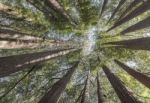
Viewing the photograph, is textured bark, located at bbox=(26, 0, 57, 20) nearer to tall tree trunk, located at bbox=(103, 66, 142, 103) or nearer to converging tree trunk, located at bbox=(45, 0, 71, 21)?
converging tree trunk, located at bbox=(45, 0, 71, 21)

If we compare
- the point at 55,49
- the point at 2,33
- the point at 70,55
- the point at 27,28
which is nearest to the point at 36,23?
the point at 27,28

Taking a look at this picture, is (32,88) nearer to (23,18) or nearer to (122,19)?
(23,18)

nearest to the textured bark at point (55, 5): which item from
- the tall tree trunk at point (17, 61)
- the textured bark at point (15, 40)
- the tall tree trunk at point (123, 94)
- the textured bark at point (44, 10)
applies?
the textured bark at point (44, 10)

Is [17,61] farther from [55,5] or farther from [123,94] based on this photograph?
[55,5]

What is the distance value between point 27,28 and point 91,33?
4290 millimetres

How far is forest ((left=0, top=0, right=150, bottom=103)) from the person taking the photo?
990cm

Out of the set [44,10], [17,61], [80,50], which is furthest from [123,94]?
[80,50]

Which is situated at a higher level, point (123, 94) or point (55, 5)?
point (55, 5)

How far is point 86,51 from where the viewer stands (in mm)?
13945

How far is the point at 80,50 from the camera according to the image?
1384 cm

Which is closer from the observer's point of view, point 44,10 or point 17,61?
point 17,61

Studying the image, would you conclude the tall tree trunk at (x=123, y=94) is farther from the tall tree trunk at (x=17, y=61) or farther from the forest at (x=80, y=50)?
the tall tree trunk at (x=17, y=61)

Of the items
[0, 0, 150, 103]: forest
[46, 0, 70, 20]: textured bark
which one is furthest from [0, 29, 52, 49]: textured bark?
[46, 0, 70, 20]: textured bark

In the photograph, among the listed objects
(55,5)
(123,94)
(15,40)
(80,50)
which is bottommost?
(123,94)
